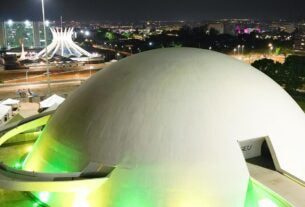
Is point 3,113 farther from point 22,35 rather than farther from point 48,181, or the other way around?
point 22,35

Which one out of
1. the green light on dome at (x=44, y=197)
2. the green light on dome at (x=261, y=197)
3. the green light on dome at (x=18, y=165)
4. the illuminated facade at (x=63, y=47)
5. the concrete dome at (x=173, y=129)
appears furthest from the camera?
the illuminated facade at (x=63, y=47)

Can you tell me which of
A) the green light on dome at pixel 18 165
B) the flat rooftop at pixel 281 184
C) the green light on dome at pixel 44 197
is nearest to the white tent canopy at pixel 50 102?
the green light on dome at pixel 18 165

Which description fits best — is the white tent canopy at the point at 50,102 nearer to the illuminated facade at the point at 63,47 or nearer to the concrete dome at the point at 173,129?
the concrete dome at the point at 173,129

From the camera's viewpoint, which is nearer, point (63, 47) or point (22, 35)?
point (63, 47)

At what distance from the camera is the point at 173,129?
13680mm

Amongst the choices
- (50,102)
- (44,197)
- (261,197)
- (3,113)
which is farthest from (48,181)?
(50,102)

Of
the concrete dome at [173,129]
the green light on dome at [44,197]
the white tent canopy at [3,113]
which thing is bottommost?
the white tent canopy at [3,113]

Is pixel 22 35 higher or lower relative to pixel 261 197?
lower

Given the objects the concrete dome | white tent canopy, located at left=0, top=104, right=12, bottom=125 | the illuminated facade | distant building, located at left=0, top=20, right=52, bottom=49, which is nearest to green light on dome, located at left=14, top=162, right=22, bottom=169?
the concrete dome

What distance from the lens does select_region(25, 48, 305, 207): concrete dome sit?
1316 centimetres

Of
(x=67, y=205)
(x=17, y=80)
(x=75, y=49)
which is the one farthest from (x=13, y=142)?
(x=75, y=49)

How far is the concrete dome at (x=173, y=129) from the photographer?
13.2 m

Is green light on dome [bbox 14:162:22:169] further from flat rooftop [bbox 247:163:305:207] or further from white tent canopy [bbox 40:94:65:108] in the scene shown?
white tent canopy [bbox 40:94:65:108]

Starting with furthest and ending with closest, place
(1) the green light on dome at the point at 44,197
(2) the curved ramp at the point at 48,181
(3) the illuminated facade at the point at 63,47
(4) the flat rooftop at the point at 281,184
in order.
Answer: (3) the illuminated facade at the point at 63,47 → (1) the green light on dome at the point at 44,197 → (2) the curved ramp at the point at 48,181 → (4) the flat rooftop at the point at 281,184
